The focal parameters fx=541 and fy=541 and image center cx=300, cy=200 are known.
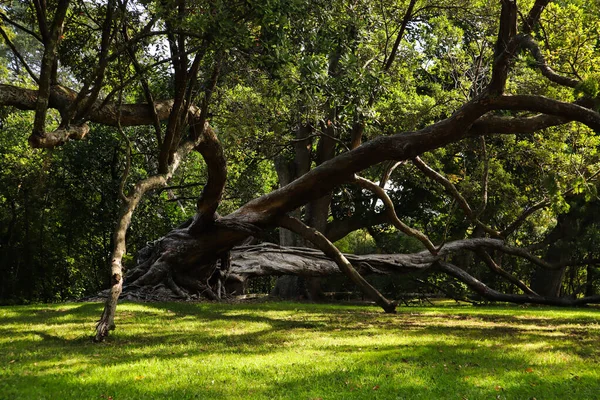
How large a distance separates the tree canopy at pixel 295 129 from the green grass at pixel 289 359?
142 cm

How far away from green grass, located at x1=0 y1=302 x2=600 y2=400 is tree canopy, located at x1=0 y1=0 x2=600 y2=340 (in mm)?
1418

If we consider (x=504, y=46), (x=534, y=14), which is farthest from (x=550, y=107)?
(x=534, y=14)

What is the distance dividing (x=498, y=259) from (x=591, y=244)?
8.01m

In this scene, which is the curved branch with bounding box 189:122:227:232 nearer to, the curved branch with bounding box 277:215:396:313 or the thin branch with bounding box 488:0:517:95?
the curved branch with bounding box 277:215:396:313

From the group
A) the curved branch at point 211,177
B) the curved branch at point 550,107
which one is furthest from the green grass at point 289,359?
the curved branch at point 211,177

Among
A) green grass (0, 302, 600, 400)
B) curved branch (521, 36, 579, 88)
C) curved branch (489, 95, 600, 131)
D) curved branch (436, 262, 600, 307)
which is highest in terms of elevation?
curved branch (521, 36, 579, 88)

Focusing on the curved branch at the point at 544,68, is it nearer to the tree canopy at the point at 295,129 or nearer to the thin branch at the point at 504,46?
the tree canopy at the point at 295,129

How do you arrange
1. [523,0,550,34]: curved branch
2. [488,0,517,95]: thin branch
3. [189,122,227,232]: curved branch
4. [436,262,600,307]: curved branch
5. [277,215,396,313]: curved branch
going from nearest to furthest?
[488,0,517,95]: thin branch → [523,0,550,34]: curved branch → [277,215,396,313]: curved branch → [189,122,227,232]: curved branch → [436,262,600,307]: curved branch

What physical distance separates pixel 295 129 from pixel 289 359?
12181mm

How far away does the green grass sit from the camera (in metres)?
5.28

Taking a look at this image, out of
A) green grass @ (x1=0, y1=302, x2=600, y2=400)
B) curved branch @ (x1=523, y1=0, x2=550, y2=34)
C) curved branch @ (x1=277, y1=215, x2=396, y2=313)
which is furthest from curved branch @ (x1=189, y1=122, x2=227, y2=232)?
curved branch @ (x1=523, y1=0, x2=550, y2=34)


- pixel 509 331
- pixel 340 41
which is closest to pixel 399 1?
pixel 340 41

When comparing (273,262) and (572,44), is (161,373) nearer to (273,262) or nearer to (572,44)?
(572,44)

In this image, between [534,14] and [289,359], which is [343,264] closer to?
[289,359]
